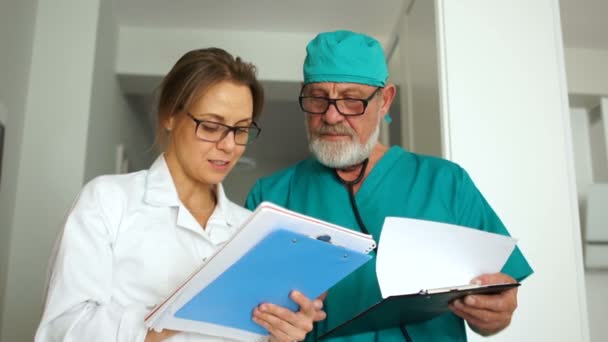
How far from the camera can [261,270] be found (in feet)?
2.42

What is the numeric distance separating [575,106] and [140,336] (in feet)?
9.77

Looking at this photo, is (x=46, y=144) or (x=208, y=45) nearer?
(x=46, y=144)

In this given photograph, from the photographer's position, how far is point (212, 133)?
40.2 inches

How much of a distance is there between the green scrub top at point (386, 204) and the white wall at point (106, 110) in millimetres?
972

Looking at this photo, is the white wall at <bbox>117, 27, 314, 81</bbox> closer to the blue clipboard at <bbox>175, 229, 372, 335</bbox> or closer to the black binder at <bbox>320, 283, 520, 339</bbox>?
the black binder at <bbox>320, 283, 520, 339</bbox>

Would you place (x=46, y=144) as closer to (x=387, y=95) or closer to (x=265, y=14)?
(x=265, y=14)

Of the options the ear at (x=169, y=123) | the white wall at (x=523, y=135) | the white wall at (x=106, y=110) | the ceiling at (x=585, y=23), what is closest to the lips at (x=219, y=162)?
the ear at (x=169, y=123)

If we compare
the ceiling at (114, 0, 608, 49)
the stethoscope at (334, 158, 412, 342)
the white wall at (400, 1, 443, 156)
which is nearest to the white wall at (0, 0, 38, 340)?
the ceiling at (114, 0, 608, 49)

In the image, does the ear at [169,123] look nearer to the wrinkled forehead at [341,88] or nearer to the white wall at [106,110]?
the wrinkled forehead at [341,88]

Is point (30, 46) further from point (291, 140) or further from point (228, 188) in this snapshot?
point (228, 188)

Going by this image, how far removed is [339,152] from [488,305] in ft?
1.68

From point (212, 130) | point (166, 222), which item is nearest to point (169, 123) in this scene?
point (212, 130)

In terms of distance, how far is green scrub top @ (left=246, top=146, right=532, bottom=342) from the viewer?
1153mm

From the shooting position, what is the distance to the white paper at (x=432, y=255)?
839 millimetres
